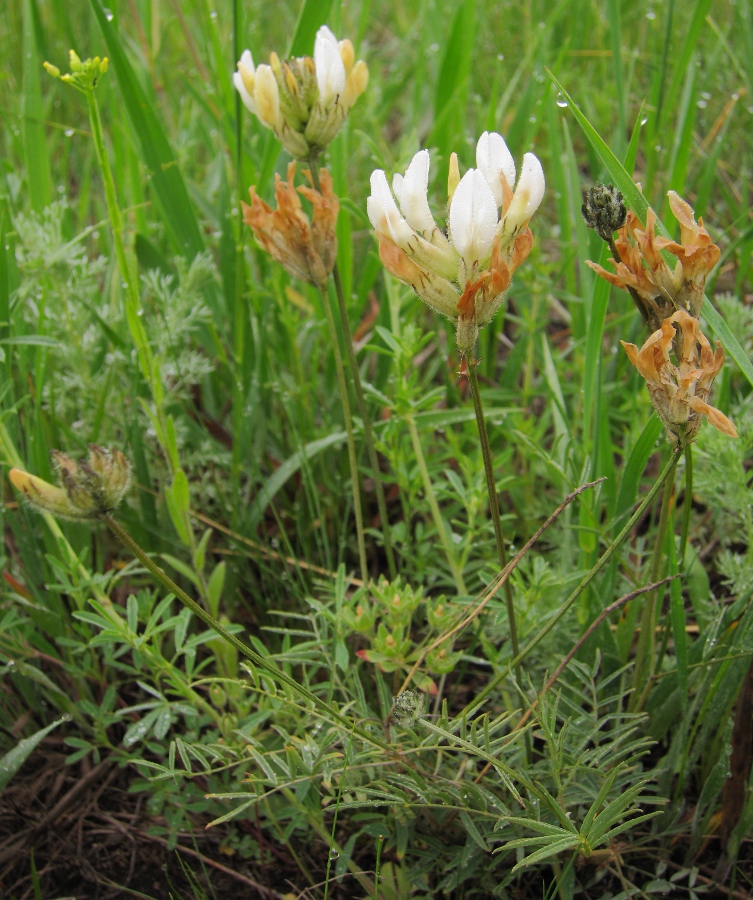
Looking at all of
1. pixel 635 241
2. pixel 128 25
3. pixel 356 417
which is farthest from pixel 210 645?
pixel 128 25

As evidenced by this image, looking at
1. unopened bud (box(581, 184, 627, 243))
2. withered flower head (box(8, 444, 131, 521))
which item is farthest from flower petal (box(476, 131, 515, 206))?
withered flower head (box(8, 444, 131, 521))

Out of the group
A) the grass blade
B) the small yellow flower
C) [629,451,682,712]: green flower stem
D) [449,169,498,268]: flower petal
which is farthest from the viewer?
the grass blade

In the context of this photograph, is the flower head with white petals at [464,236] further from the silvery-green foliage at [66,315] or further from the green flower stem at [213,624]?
the silvery-green foliage at [66,315]

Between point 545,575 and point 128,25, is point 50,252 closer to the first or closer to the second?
point 545,575

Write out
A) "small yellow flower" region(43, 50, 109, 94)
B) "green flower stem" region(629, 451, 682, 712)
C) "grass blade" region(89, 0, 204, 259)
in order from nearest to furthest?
"green flower stem" region(629, 451, 682, 712) < "small yellow flower" region(43, 50, 109, 94) < "grass blade" region(89, 0, 204, 259)

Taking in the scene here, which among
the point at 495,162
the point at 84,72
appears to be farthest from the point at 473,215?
the point at 84,72

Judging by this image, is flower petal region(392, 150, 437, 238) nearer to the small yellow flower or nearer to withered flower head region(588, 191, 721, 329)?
withered flower head region(588, 191, 721, 329)
